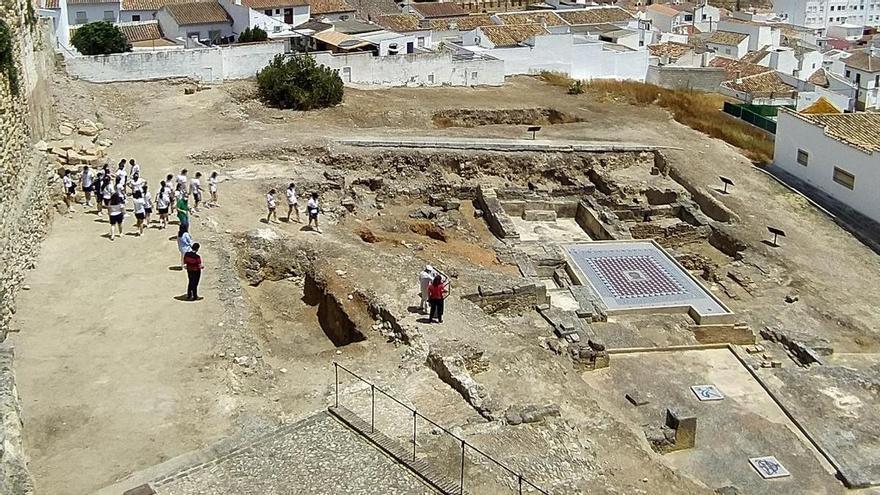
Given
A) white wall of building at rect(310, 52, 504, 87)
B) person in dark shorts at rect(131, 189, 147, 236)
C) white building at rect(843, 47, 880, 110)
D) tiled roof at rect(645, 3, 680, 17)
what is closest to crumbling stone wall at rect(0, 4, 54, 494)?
person in dark shorts at rect(131, 189, 147, 236)

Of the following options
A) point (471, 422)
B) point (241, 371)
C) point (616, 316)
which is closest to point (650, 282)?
point (616, 316)

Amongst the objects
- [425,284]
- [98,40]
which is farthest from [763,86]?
[98,40]

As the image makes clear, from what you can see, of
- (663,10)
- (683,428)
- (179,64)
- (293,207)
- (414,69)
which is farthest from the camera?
(663,10)

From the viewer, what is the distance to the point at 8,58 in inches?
725

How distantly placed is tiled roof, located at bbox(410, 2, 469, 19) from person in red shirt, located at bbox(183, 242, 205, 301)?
40566 millimetres

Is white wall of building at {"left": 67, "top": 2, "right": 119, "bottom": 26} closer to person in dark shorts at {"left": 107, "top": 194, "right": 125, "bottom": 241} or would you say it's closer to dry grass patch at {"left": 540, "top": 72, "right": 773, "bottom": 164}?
dry grass patch at {"left": 540, "top": 72, "right": 773, "bottom": 164}

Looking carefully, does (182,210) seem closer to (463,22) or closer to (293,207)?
(293,207)

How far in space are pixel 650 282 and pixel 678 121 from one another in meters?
13.9

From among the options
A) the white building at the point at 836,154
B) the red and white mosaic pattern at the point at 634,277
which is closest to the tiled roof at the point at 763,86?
the white building at the point at 836,154

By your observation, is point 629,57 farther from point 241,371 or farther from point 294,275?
point 241,371

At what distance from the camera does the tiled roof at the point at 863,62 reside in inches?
2058

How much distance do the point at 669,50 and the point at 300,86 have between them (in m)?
23.5

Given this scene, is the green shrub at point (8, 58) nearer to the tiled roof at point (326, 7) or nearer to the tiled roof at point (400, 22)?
the tiled roof at point (400, 22)

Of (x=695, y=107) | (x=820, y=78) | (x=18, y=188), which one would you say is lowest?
(x=18, y=188)
